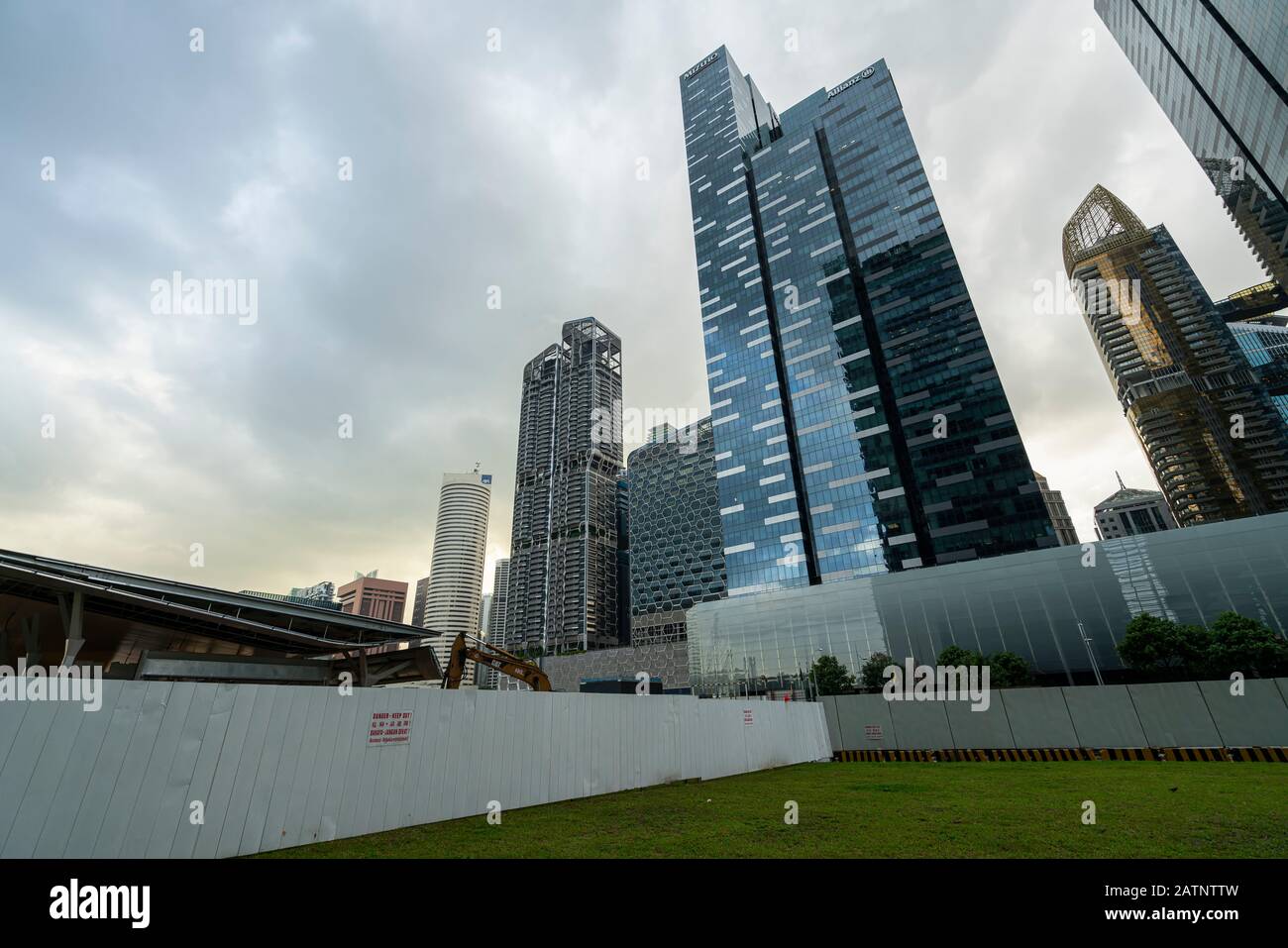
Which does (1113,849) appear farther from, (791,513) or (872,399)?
(872,399)

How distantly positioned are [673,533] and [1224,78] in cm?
9993

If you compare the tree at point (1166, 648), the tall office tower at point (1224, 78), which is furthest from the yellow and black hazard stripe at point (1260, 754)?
the tall office tower at point (1224, 78)

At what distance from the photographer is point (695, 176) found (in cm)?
10781

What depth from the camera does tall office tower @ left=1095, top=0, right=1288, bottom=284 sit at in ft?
137

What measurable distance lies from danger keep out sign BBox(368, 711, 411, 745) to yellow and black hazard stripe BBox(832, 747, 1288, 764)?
24.3m

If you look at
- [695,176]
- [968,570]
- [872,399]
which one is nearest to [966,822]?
[968,570]

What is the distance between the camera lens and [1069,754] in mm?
23953

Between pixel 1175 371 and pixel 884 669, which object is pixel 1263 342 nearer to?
pixel 1175 371

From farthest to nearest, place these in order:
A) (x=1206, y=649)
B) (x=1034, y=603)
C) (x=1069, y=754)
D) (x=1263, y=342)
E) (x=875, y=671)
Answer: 1. (x=1263, y=342)
2. (x=875, y=671)
3. (x=1034, y=603)
4. (x=1206, y=649)
5. (x=1069, y=754)

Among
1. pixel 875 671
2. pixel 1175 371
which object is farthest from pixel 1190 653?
pixel 1175 371

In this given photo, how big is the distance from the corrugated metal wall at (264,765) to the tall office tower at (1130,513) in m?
195

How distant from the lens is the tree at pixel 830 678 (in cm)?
5488

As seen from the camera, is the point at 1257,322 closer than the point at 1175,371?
No
